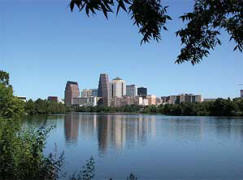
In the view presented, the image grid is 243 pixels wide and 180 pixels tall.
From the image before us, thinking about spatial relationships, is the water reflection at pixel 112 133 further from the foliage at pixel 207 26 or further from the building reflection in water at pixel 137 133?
the foliage at pixel 207 26

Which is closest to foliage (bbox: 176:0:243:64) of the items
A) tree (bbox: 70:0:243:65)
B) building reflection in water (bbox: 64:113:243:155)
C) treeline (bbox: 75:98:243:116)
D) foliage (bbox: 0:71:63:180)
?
tree (bbox: 70:0:243:65)

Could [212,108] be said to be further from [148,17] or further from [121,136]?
[148,17]

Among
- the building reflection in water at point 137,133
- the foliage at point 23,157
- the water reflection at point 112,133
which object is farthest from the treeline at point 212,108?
the foliage at point 23,157

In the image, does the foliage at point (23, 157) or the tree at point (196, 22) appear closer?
the tree at point (196, 22)

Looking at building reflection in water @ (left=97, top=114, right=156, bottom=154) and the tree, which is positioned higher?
the tree

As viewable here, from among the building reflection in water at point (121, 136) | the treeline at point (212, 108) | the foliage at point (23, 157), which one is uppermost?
the treeline at point (212, 108)

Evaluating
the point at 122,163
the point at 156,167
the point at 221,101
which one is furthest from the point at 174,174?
the point at 221,101

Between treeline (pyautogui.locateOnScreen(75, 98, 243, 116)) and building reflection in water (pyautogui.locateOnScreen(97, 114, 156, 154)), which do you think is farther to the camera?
treeline (pyautogui.locateOnScreen(75, 98, 243, 116))

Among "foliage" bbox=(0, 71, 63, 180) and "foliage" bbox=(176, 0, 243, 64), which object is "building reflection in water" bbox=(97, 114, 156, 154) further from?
"foliage" bbox=(176, 0, 243, 64)

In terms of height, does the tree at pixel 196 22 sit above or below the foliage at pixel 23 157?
above

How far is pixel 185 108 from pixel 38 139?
12749 centimetres

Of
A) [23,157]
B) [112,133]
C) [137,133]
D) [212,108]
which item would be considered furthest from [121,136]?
[212,108]

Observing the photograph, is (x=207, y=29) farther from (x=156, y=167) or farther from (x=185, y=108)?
(x=185, y=108)

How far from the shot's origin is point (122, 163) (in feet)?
69.7
